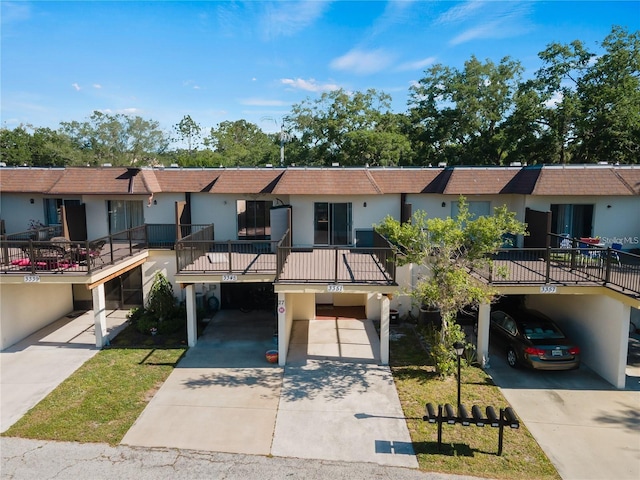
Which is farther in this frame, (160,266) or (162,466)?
(160,266)

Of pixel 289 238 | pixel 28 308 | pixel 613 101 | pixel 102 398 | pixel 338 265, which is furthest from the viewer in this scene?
pixel 613 101

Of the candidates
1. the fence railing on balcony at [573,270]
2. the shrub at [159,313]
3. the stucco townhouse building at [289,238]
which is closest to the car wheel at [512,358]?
the stucco townhouse building at [289,238]

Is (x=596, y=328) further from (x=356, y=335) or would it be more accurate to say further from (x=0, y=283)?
(x=0, y=283)

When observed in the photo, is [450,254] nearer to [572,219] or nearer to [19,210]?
[572,219]

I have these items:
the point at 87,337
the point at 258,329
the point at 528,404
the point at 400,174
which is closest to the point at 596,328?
the point at 528,404

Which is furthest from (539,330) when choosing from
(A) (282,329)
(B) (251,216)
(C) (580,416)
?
(B) (251,216)

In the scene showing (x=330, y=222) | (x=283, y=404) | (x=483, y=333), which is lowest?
(x=283, y=404)
